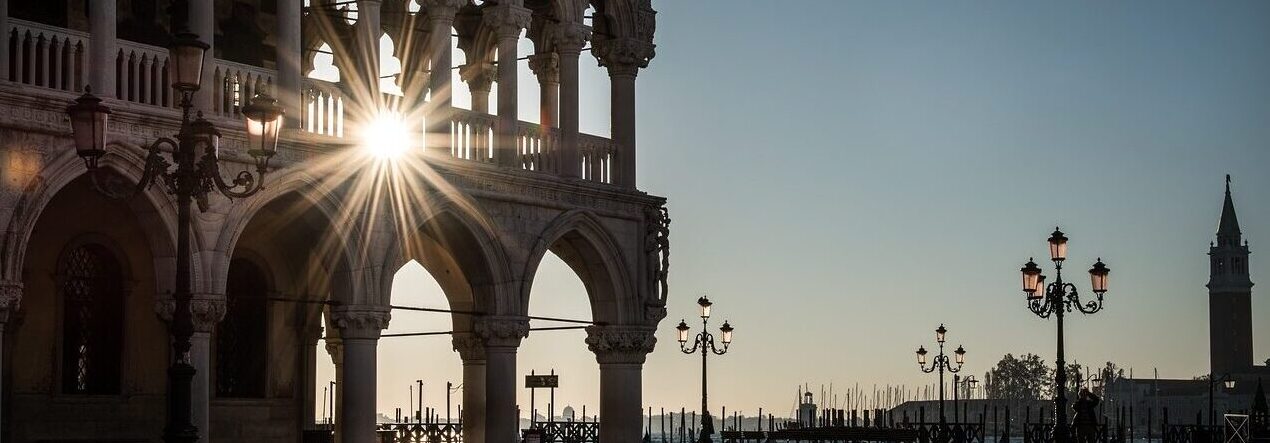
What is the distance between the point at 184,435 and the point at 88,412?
9054 mm

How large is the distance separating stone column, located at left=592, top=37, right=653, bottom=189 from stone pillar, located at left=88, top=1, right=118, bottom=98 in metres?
8.85

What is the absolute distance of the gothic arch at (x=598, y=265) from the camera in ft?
96.6

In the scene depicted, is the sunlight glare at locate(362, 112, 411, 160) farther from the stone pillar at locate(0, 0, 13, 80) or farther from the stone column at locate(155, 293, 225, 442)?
the stone pillar at locate(0, 0, 13, 80)

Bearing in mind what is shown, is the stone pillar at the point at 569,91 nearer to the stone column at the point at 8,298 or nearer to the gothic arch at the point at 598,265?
the gothic arch at the point at 598,265

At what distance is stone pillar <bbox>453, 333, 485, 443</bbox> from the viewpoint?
3103cm

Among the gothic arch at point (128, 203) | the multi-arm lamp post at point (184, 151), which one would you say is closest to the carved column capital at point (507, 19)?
the gothic arch at point (128, 203)

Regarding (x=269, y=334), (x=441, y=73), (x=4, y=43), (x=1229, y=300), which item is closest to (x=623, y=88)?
(x=441, y=73)

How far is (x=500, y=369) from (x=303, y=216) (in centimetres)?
342

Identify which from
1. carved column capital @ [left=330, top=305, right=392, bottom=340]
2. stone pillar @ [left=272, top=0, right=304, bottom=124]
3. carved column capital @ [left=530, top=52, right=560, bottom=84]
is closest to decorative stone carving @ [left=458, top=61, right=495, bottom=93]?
carved column capital @ [left=530, top=52, right=560, bottom=84]

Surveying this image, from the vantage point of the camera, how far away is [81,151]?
58.2ft

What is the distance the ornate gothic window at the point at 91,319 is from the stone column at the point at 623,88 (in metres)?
7.32

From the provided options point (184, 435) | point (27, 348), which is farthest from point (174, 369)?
point (27, 348)

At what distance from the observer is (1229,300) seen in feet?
534

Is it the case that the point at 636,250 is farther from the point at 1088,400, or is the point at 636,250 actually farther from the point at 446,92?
the point at 1088,400
